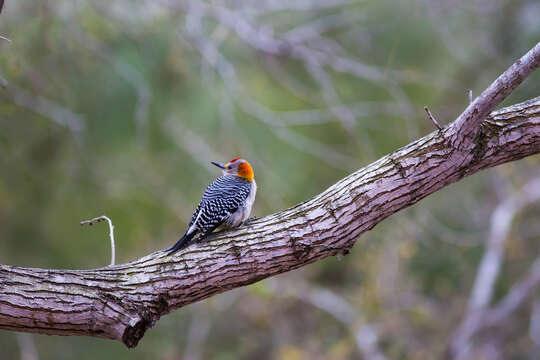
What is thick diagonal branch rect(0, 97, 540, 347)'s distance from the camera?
3.24 meters

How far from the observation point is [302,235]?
11.1 ft

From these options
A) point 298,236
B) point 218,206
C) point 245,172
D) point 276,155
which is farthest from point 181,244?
point 276,155

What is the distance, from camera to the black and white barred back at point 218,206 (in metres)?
3.85

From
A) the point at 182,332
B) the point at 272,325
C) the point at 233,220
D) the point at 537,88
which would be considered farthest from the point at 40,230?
the point at 537,88

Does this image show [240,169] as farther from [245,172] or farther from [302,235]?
[302,235]

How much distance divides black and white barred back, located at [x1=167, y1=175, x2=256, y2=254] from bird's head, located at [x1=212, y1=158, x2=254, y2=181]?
0.18ft

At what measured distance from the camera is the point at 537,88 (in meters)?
6.19

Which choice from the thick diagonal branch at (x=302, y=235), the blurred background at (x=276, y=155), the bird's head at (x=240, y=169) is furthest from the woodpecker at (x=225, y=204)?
the blurred background at (x=276, y=155)

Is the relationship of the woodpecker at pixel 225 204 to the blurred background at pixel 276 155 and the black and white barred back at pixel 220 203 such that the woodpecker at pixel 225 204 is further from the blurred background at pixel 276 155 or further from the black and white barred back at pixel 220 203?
the blurred background at pixel 276 155

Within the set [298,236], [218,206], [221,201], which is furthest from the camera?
[221,201]

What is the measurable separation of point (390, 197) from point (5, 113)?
A: 3595mm

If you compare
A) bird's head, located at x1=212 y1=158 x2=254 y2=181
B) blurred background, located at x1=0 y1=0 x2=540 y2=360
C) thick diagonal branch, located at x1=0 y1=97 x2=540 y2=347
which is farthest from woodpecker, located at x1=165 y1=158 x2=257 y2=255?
blurred background, located at x1=0 y1=0 x2=540 y2=360

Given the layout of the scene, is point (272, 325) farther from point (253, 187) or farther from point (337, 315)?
point (253, 187)

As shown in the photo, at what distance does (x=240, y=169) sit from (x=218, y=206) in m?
0.96
